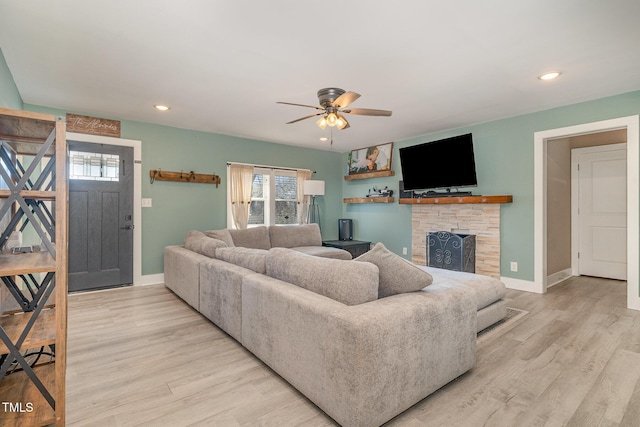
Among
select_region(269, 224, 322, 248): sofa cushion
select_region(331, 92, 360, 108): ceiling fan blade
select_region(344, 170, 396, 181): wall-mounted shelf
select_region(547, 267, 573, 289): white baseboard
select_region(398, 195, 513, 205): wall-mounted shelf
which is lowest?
select_region(547, 267, 573, 289): white baseboard

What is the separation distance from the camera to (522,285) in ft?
14.1

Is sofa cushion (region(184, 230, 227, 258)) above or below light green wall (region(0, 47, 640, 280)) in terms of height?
below

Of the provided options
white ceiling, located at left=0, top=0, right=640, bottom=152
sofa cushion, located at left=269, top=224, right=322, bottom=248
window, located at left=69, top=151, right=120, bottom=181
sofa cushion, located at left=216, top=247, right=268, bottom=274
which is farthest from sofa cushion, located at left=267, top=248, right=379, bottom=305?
window, located at left=69, top=151, right=120, bottom=181

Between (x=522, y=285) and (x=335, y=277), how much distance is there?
370 cm

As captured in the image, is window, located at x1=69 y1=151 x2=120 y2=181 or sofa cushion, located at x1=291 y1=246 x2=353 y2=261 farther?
sofa cushion, located at x1=291 y1=246 x2=353 y2=261

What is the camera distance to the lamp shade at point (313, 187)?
609 cm

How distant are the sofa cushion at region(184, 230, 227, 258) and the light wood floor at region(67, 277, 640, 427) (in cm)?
69

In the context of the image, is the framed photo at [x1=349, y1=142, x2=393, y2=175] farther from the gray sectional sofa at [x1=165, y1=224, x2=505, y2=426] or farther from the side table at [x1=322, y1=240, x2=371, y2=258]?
the gray sectional sofa at [x1=165, y1=224, x2=505, y2=426]

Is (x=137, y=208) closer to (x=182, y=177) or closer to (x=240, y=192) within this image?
(x=182, y=177)

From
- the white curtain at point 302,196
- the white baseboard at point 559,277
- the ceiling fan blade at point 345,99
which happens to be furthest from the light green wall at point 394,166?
the ceiling fan blade at point 345,99

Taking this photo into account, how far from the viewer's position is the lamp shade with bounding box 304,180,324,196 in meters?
6.09

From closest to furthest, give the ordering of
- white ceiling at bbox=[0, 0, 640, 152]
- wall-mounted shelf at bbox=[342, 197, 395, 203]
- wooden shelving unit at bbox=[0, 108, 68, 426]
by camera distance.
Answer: wooden shelving unit at bbox=[0, 108, 68, 426], white ceiling at bbox=[0, 0, 640, 152], wall-mounted shelf at bbox=[342, 197, 395, 203]

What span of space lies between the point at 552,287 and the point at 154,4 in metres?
5.49

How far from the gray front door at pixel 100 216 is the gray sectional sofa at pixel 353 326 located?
2592mm
